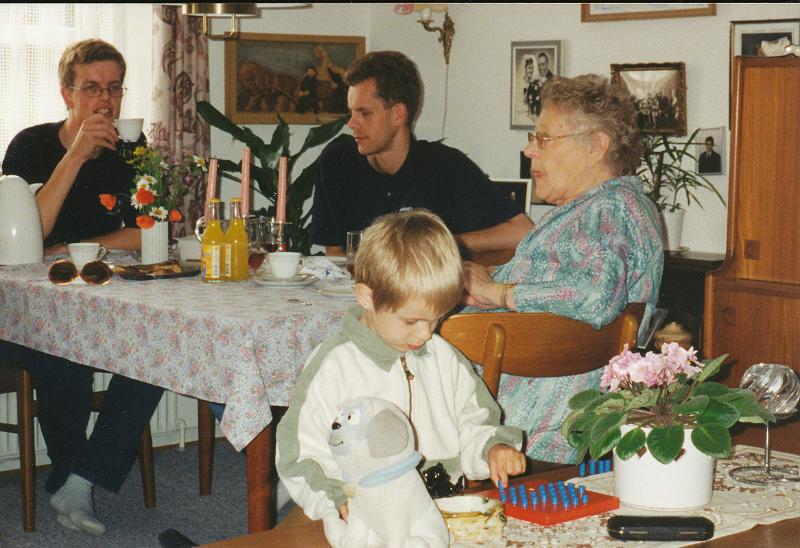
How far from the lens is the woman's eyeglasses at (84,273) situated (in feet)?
8.70

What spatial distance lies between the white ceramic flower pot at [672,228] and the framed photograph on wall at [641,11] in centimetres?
74

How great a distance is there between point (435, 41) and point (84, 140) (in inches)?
98.5

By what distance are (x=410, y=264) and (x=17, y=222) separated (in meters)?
1.92

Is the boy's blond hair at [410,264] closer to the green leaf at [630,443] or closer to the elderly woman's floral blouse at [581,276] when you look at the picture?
the green leaf at [630,443]

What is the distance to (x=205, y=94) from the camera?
4.86m

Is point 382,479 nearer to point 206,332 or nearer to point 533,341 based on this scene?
point 533,341

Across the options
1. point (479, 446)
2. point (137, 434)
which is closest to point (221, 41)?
point (137, 434)

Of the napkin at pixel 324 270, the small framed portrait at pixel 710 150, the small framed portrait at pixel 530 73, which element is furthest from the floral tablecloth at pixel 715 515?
the small framed portrait at pixel 530 73

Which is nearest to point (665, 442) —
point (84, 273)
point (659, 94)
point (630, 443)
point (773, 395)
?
point (630, 443)

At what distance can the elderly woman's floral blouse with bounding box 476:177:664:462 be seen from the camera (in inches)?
77.7

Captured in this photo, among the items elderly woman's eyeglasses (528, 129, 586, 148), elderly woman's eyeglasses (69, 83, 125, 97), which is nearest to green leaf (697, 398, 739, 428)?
elderly woman's eyeglasses (528, 129, 586, 148)

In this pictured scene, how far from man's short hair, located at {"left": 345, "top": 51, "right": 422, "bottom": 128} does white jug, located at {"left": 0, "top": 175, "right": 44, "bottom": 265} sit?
3.52 feet

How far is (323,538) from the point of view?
3.73ft

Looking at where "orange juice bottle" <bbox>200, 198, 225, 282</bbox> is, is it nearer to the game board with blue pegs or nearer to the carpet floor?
the carpet floor
